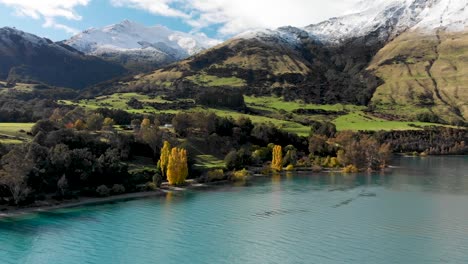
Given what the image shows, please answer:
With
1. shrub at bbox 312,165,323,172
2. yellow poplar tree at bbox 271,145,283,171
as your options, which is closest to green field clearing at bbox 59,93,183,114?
yellow poplar tree at bbox 271,145,283,171

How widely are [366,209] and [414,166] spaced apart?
227 ft

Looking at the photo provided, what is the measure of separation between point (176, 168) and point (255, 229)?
3390cm

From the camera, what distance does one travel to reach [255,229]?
6366 centimetres

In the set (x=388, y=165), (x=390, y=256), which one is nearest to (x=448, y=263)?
(x=390, y=256)

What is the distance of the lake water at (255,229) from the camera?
52562 mm

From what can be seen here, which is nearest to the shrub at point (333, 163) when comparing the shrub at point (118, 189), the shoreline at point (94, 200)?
the shoreline at point (94, 200)

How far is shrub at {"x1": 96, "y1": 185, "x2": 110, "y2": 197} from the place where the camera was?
266 feet

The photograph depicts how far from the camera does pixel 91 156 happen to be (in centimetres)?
8575

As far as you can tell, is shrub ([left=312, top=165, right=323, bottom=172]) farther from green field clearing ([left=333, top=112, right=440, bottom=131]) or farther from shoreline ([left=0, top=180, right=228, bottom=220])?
green field clearing ([left=333, top=112, right=440, bottom=131])

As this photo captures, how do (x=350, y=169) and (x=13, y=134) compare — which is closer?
(x=13, y=134)

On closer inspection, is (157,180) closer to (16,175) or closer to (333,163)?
(16,175)

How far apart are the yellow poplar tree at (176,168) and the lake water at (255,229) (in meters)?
6.29

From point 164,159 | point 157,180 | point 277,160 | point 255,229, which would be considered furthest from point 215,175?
point 255,229

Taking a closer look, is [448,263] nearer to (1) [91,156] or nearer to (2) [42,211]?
(2) [42,211]
